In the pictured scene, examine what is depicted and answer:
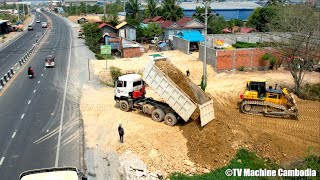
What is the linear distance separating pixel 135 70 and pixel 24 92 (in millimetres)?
12079

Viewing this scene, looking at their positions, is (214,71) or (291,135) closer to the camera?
(291,135)

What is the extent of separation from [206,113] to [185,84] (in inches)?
128

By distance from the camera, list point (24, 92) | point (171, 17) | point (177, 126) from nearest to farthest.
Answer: point (177, 126) < point (24, 92) < point (171, 17)

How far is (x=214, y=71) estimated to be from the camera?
126 feet

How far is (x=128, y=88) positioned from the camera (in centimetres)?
2483

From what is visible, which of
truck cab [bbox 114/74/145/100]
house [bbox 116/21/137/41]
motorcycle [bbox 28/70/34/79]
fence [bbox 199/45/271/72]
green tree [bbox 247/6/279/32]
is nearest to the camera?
truck cab [bbox 114/74/145/100]

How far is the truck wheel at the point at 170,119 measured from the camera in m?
22.2

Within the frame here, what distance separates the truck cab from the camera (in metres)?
24.8

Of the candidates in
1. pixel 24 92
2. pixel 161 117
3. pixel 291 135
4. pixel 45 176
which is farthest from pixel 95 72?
pixel 45 176

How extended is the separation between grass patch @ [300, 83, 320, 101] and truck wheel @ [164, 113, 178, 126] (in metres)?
13.3

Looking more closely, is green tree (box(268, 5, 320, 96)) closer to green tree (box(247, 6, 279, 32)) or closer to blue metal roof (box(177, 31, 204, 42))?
blue metal roof (box(177, 31, 204, 42))

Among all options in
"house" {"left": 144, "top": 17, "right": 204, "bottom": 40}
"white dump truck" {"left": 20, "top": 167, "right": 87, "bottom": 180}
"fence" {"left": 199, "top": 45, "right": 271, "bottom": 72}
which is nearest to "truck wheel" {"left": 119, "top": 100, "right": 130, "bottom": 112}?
"white dump truck" {"left": 20, "top": 167, "right": 87, "bottom": 180}

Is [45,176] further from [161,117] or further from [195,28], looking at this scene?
[195,28]

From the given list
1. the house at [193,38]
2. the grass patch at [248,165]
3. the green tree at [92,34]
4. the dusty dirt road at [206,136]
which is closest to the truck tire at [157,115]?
the dusty dirt road at [206,136]
